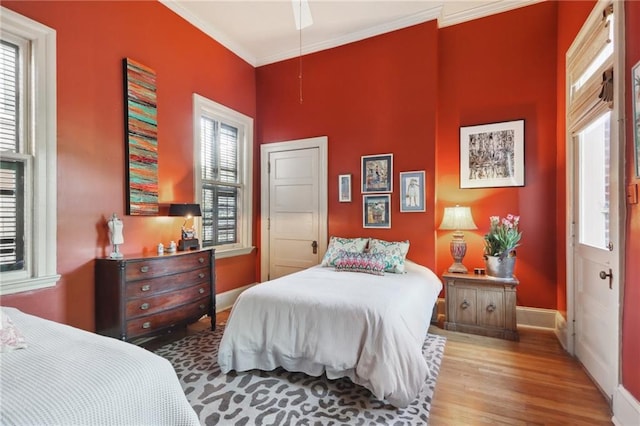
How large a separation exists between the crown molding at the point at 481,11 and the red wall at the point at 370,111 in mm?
322

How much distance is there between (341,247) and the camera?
3.60 metres

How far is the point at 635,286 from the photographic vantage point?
1692 millimetres

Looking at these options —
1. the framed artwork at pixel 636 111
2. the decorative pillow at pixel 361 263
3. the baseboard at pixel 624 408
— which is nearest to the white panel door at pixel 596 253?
the baseboard at pixel 624 408

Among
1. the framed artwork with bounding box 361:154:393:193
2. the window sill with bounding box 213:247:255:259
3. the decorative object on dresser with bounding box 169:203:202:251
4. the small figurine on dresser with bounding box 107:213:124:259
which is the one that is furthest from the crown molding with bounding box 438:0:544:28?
the small figurine on dresser with bounding box 107:213:124:259

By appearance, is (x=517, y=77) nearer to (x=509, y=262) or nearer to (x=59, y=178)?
(x=509, y=262)

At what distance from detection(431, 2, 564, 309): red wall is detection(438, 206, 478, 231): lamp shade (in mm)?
307

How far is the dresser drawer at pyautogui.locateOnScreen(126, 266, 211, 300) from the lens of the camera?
2.53 metres

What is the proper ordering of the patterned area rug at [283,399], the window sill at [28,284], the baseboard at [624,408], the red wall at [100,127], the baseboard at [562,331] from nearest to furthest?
the baseboard at [624,408]
the patterned area rug at [283,399]
the window sill at [28,284]
the red wall at [100,127]
the baseboard at [562,331]

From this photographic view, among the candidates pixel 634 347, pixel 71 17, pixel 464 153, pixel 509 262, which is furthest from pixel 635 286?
pixel 71 17

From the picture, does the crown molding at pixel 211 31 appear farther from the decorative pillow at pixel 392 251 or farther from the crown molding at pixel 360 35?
the decorative pillow at pixel 392 251

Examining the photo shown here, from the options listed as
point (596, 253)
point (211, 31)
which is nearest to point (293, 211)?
point (211, 31)

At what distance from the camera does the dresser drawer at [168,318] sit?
2518 mm

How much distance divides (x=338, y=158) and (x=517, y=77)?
7.33ft

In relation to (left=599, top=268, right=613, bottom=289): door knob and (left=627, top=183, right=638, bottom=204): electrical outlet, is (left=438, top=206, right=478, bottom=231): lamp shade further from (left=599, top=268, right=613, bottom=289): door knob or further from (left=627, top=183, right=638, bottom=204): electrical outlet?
(left=627, top=183, right=638, bottom=204): electrical outlet
